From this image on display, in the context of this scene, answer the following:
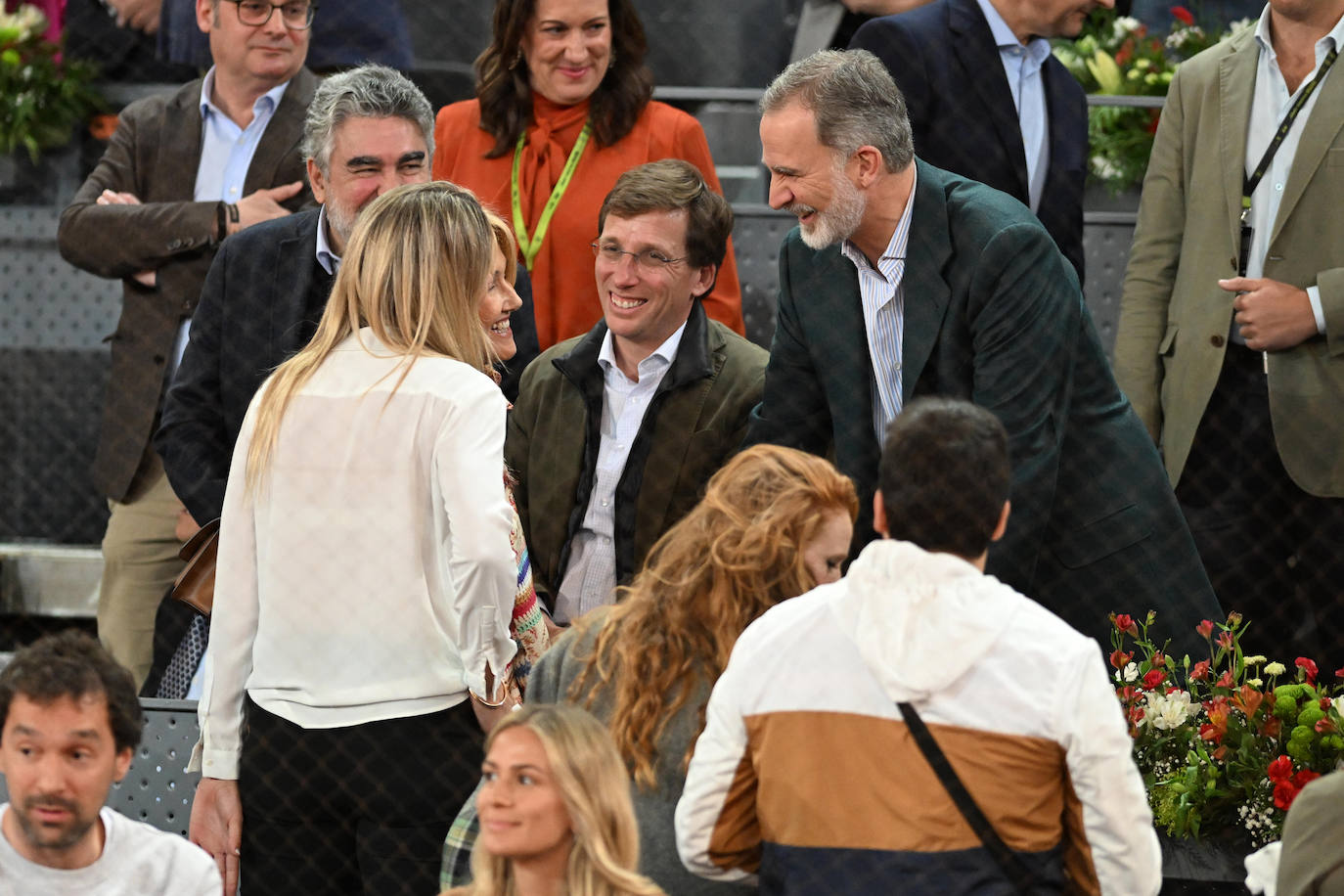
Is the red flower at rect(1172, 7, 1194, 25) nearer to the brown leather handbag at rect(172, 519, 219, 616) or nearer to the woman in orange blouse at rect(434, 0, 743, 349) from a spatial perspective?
the woman in orange blouse at rect(434, 0, 743, 349)

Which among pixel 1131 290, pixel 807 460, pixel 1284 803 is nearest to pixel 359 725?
pixel 807 460

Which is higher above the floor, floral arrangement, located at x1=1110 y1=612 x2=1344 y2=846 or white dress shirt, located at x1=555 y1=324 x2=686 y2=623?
white dress shirt, located at x1=555 y1=324 x2=686 y2=623

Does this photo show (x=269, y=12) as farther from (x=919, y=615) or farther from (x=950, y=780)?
(x=950, y=780)

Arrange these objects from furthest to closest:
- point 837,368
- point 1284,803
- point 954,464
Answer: point 837,368 < point 1284,803 < point 954,464

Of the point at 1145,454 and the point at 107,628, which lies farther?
the point at 107,628

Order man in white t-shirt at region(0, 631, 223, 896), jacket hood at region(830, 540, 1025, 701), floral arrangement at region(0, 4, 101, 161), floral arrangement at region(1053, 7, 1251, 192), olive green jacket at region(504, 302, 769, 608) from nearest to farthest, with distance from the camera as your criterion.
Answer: jacket hood at region(830, 540, 1025, 701), man in white t-shirt at region(0, 631, 223, 896), olive green jacket at region(504, 302, 769, 608), floral arrangement at region(1053, 7, 1251, 192), floral arrangement at region(0, 4, 101, 161)

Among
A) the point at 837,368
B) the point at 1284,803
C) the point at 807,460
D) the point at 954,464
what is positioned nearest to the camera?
the point at 954,464

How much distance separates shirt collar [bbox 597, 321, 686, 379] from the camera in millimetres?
3389

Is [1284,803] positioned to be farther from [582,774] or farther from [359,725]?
[359,725]

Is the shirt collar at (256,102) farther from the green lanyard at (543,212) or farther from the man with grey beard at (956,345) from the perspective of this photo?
the man with grey beard at (956,345)

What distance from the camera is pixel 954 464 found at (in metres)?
2.13

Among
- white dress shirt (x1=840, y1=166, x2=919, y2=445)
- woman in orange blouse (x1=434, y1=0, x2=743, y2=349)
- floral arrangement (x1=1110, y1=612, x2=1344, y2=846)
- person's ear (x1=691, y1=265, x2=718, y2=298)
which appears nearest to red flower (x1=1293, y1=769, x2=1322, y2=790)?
floral arrangement (x1=1110, y1=612, x2=1344, y2=846)

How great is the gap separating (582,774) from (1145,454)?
1.36 m

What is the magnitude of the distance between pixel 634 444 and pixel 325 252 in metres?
0.67
